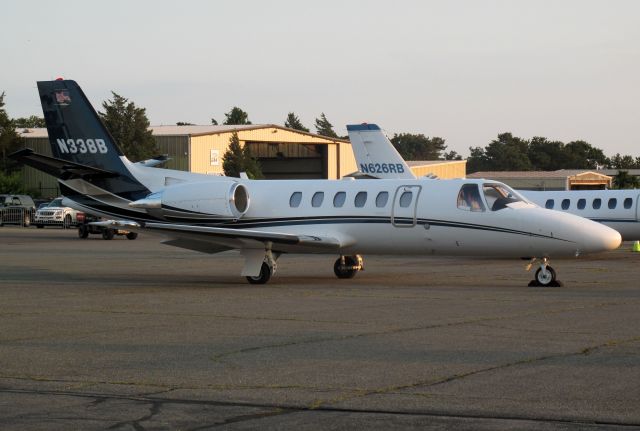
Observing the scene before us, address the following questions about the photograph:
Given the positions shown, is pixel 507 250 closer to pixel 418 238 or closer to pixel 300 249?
pixel 418 238

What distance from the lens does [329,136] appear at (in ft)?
513

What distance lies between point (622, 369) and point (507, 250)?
34.8 feet

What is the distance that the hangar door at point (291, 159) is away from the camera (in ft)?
290

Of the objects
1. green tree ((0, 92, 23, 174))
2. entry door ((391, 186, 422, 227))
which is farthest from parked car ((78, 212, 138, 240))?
green tree ((0, 92, 23, 174))

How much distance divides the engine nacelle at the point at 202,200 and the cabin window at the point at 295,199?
100 cm

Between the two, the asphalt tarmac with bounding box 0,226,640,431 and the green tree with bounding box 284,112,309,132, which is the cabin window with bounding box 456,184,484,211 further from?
the green tree with bounding box 284,112,309,132

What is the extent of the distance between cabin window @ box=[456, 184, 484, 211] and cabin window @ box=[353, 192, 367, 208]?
208cm

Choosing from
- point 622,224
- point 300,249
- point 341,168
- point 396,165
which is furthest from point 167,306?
point 341,168

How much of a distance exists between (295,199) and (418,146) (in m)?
160

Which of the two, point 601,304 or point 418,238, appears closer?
point 601,304

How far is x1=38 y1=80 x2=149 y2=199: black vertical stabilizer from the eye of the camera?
79.3 ft

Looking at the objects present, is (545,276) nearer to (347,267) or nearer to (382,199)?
(382,199)

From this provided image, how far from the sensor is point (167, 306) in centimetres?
1697

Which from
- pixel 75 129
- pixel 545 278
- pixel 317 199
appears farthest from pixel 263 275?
pixel 75 129
